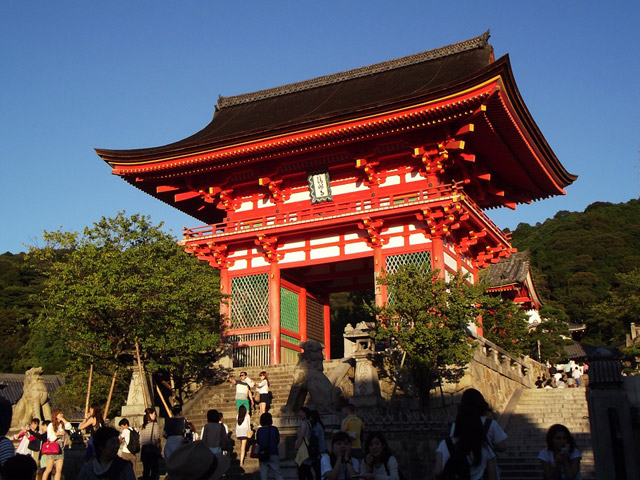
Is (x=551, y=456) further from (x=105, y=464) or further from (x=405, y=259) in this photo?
(x=405, y=259)

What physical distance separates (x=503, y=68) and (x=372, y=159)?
544 centimetres

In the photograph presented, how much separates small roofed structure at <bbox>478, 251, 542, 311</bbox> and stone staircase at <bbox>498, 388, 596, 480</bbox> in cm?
1869

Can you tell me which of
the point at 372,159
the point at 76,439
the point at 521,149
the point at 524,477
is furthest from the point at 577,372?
the point at 76,439

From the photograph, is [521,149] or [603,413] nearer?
[603,413]

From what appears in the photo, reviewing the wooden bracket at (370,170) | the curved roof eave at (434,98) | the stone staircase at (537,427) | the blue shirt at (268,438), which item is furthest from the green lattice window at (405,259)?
the blue shirt at (268,438)

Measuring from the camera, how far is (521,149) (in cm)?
2336

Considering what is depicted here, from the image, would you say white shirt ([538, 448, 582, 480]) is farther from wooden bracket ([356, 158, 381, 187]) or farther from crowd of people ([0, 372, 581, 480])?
wooden bracket ([356, 158, 381, 187])

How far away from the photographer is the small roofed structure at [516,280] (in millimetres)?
39000

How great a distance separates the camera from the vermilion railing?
2155cm

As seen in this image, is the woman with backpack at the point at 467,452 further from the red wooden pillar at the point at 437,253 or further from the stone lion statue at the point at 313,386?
the red wooden pillar at the point at 437,253

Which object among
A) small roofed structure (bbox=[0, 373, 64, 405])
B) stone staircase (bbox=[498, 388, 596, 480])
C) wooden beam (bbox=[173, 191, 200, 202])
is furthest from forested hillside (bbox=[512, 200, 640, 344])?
small roofed structure (bbox=[0, 373, 64, 405])

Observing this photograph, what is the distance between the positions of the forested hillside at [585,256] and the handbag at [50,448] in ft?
143

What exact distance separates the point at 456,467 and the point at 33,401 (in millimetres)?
13787

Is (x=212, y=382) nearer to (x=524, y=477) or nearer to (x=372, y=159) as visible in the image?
(x=372, y=159)
